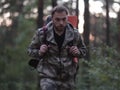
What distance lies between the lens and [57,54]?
798cm

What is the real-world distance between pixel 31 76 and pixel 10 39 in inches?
305

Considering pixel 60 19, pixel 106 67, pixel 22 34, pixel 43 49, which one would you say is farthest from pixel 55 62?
pixel 22 34

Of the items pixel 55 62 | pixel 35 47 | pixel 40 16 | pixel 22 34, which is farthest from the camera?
pixel 22 34

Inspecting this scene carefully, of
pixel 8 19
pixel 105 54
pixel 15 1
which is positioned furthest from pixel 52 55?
pixel 8 19

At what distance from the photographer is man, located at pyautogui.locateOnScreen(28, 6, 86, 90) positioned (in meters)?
7.88

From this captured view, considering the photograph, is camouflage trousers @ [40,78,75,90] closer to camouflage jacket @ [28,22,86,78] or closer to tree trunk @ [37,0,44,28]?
camouflage jacket @ [28,22,86,78]

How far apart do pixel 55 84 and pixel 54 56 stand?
1.48ft

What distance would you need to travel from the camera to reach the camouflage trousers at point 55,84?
A: 25.8 feet

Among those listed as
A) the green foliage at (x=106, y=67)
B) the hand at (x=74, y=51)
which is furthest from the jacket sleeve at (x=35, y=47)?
the green foliage at (x=106, y=67)

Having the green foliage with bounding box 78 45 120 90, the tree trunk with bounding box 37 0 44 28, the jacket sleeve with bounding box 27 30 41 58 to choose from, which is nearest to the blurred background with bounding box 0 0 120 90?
the tree trunk with bounding box 37 0 44 28

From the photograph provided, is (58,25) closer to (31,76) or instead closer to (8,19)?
(31,76)

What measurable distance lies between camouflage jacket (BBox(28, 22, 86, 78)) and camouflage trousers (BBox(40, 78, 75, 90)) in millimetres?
86

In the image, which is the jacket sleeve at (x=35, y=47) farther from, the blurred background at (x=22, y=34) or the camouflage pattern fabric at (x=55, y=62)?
the blurred background at (x=22, y=34)

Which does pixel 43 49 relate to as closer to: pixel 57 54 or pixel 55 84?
pixel 57 54
